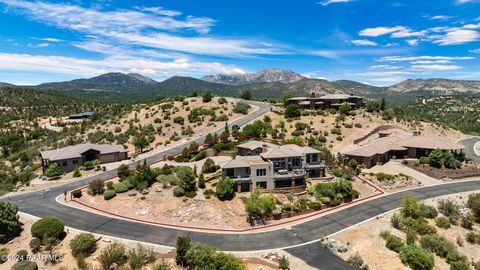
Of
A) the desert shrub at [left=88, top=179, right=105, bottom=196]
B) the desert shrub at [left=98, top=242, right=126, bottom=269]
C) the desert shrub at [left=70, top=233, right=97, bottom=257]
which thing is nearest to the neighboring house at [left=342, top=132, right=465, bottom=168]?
the desert shrub at [left=88, top=179, right=105, bottom=196]

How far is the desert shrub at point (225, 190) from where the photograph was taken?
4397cm

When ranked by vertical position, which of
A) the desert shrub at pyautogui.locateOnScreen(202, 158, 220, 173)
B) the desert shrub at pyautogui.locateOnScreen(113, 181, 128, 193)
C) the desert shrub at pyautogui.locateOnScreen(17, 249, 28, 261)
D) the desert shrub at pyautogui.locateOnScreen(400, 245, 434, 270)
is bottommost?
the desert shrub at pyautogui.locateOnScreen(400, 245, 434, 270)

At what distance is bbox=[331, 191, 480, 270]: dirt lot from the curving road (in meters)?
1.64

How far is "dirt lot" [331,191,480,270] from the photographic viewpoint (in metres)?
32.3

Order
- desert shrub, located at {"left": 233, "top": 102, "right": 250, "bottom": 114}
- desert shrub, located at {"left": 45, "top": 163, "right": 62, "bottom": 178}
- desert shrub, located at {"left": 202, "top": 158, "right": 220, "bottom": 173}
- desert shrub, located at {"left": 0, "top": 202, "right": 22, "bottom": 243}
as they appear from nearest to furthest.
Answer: desert shrub, located at {"left": 0, "top": 202, "right": 22, "bottom": 243} → desert shrub, located at {"left": 202, "top": 158, "right": 220, "bottom": 173} → desert shrub, located at {"left": 45, "top": 163, "right": 62, "bottom": 178} → desert shrub, located at {"left": 233, "top": 102, "right": 250, "bottom": 114}

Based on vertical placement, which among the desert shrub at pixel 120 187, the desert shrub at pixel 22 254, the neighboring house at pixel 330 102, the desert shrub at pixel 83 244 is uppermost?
the neighboring house at pixel 330 102

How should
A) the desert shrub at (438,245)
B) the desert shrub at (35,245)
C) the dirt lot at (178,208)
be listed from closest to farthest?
1. the desert shrub at (35,245)
2. the desert shrub at (438,245)
3. the dirt lot at (178,208)

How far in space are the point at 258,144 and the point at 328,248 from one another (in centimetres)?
2893

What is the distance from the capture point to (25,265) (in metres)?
29.1

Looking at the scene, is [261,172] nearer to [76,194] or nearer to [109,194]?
[109,194]

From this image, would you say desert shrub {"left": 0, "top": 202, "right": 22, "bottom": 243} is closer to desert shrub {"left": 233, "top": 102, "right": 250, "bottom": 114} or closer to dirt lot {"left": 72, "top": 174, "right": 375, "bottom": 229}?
dirt lot {"left": 72, "top": 174, "right": 375, "bottom": 229}

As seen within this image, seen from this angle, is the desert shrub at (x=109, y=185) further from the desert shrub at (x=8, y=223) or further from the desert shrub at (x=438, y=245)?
the desert shrub at (x=438, y=245)

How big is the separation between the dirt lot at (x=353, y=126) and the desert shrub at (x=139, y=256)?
55065 mm

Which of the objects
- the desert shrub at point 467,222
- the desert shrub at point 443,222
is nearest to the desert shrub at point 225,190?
the desert shrub at point 443,222
